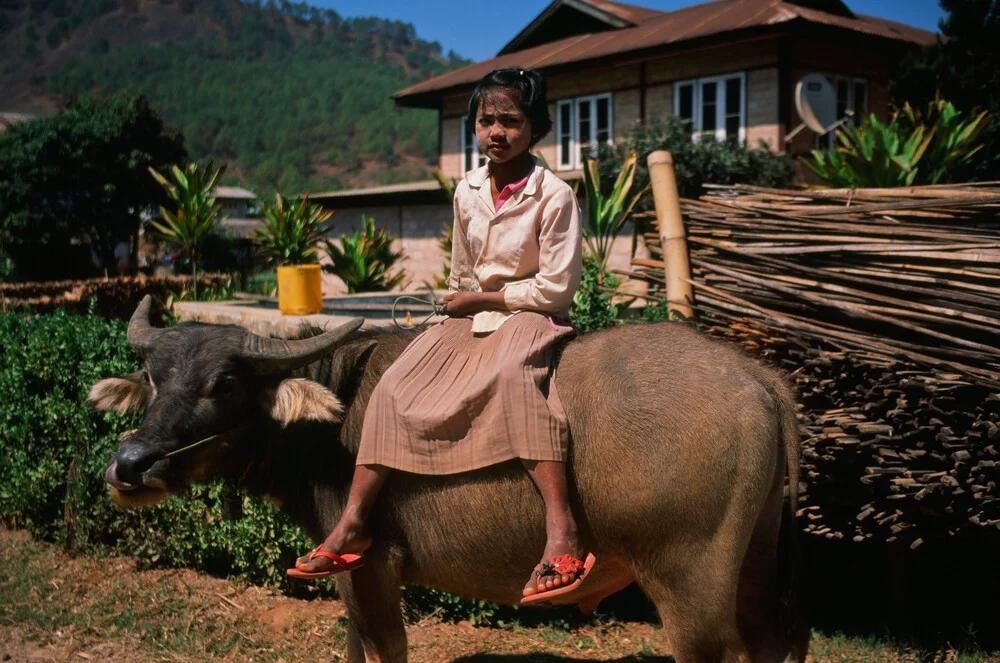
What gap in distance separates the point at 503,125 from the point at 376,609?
211 cm

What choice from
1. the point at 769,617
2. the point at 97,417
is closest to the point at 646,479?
the point at 769,617

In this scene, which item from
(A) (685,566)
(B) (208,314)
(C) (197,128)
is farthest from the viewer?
(C) (197,128)

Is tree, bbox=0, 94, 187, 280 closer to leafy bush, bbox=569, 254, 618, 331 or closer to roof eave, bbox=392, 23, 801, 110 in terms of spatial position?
roof eave, bbox=392, 23, 801, 110

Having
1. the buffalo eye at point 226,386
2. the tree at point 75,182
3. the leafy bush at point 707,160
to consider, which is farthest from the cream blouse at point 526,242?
the tree at point 75,182

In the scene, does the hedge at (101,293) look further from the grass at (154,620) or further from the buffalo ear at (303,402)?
the buffalo ear at (303,402)

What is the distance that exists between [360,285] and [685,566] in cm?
1175

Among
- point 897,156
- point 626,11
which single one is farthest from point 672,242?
point 626,11

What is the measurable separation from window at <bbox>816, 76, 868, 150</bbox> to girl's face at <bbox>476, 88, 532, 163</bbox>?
55.6ft

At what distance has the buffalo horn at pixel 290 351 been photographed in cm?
333

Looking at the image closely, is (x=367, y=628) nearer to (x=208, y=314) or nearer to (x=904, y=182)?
(x=208, y=314)

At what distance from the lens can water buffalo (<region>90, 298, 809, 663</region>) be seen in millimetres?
3004

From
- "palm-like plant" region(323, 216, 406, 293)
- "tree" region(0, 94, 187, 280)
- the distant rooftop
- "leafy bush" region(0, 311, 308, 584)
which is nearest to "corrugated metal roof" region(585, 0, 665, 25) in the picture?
"palm-like plant" region(323, 216, 406, 293)

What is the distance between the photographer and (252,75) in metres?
137

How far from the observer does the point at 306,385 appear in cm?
337
